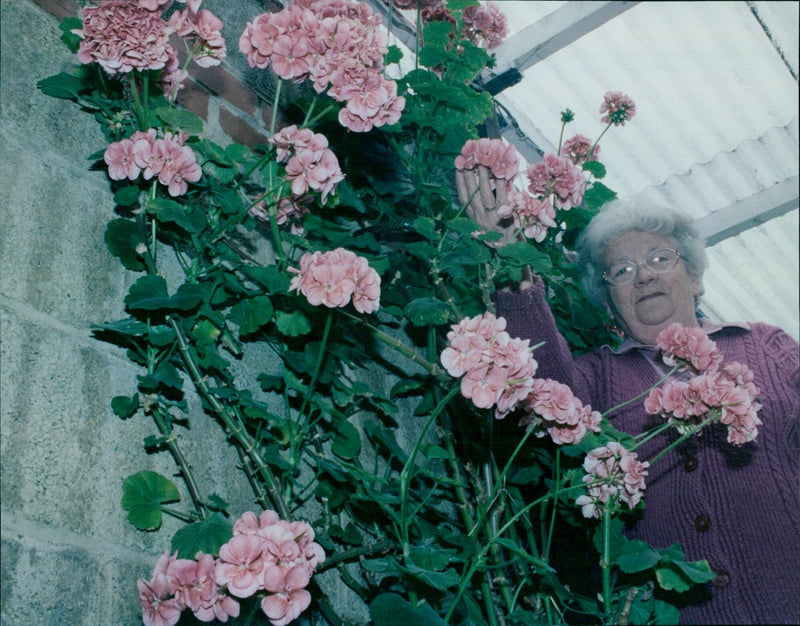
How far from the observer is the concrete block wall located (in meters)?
0.96

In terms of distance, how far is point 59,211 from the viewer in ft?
3.79

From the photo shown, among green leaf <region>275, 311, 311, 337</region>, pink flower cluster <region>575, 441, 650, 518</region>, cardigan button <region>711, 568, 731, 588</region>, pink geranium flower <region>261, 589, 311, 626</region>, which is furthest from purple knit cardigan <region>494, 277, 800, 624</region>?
pink geranium flower <region>261, 589, 311, 626</region>

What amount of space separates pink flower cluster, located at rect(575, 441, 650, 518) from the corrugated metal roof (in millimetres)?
1325

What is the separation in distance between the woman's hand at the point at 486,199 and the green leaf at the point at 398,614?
806 mm

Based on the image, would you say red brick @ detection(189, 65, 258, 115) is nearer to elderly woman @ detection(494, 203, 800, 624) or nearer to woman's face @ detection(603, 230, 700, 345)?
elderly woman @ detection(494, 203, 800, 624)

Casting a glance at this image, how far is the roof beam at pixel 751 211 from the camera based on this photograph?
9.24 feet

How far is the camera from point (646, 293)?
6.59ft

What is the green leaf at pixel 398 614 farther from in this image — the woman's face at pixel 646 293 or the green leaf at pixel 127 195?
the woman's face at pixel 646 293

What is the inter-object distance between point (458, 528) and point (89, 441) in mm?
947

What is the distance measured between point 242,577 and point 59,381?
399mm

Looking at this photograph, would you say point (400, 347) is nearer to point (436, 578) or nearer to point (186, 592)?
point (436, 578)

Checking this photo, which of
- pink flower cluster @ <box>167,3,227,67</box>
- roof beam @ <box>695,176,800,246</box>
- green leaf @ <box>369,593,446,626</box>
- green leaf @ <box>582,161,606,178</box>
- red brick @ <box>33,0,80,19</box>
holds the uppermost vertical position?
roof beam @ <box>695,176,800,246</box>

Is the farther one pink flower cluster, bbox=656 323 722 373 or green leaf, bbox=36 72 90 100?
pink flower cluster, bbox=656 323 722 373

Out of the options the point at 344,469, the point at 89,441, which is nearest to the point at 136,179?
the point at 89,441
